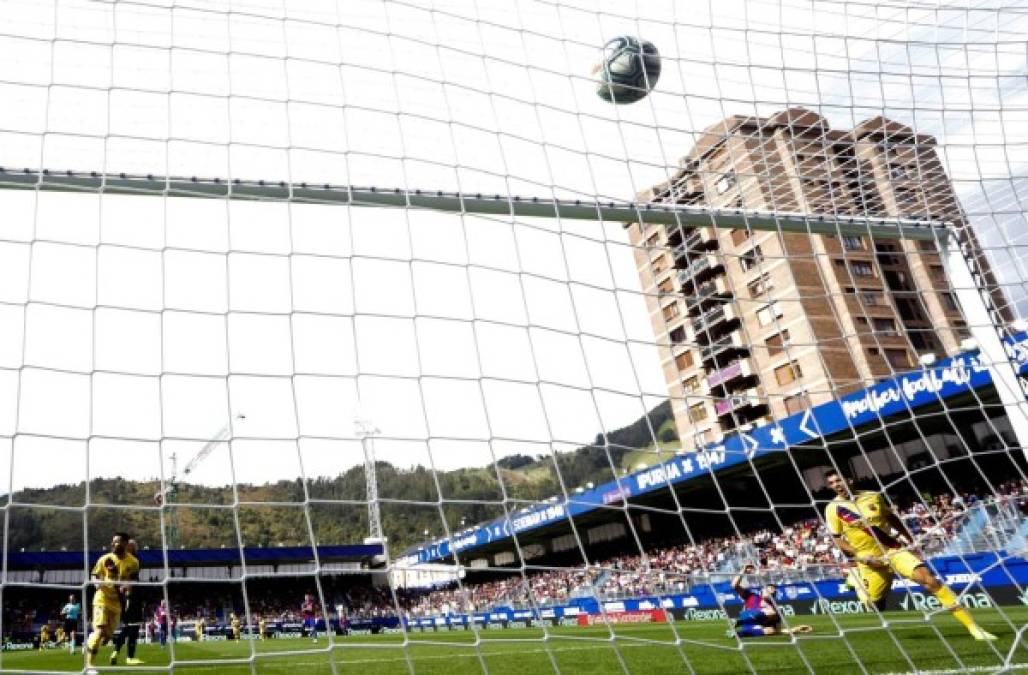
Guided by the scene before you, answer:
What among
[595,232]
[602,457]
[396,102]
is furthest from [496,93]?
[602,457]

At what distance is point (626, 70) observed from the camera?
211 inches

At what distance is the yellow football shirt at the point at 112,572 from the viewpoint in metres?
5.82

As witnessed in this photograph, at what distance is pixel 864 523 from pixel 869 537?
0.64 ft

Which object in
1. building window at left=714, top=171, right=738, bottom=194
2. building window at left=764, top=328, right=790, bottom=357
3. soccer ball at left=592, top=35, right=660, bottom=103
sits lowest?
Answer: building window at left=764, top=328, right=790, bottom=357

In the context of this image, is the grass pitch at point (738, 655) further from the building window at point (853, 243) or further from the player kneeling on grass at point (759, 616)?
the building window at point (853, 243)

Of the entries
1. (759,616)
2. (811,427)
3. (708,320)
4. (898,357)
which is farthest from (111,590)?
(898,357)

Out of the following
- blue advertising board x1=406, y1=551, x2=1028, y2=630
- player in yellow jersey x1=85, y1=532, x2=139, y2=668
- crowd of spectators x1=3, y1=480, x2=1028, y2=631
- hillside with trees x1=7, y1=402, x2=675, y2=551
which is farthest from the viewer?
blue advertising board x1=406, y1=551, x2=1028, y2=630

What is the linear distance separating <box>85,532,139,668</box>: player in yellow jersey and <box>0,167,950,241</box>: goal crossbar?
3.06 metres

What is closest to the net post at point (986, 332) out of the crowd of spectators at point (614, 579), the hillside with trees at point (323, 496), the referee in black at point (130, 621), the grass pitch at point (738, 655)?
the crowd of spectators at point (614, 579)

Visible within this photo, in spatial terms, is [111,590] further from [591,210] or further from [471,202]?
[591,210]

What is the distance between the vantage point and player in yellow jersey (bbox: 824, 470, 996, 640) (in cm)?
490

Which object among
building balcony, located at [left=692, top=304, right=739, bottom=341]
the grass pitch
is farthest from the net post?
building balcony, located at [left=692, top=304, right=739, bottom=341]

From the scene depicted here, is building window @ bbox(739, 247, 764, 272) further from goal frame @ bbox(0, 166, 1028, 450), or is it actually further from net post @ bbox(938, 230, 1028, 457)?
net post @ bbox(938, 230, 1028, 457)

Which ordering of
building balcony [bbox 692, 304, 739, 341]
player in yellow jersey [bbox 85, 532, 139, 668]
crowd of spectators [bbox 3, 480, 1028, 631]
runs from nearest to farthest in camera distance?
player in yellow jersey [bbox 85, 532, 139, 668], building balcony [bbox 692, 304, 739, 341], crowd of spectators [bbox 3, 480, 1028, 631]
